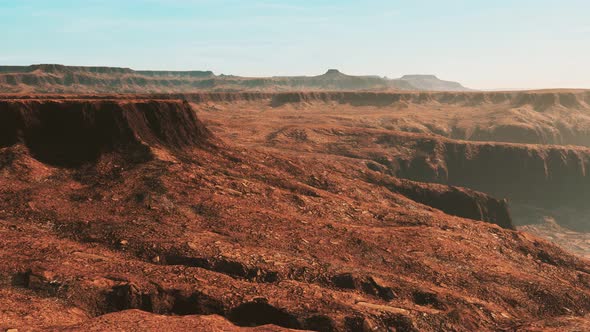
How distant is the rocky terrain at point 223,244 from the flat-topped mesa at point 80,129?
11 centimetres

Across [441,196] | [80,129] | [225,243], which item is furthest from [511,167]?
[80,129]

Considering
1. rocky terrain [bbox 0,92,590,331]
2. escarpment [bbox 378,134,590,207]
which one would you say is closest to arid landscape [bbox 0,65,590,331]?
rocky terrain [bbox 0,92,590,331]

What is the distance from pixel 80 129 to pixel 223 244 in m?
15.9

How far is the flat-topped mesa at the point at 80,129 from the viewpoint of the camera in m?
27.1

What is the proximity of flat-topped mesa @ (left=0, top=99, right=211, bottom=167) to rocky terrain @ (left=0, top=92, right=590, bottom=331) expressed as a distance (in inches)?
4.2

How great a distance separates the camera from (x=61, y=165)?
26281 mm

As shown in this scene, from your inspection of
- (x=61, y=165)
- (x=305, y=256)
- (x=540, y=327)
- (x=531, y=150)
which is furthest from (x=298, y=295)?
(x=531, y=150)

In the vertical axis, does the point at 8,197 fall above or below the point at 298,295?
above

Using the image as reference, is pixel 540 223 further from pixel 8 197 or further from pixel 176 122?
pixel 8 197

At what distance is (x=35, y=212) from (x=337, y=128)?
62026 mm

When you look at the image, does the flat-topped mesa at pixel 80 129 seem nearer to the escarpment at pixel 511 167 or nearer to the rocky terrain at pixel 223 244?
the rocky terrain at pixel 223 244

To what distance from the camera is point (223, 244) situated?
A: 20406 mm

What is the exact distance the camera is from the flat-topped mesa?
2711cm

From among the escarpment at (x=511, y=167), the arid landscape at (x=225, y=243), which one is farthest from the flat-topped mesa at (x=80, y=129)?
the escarpment at (x=511, y=167)
